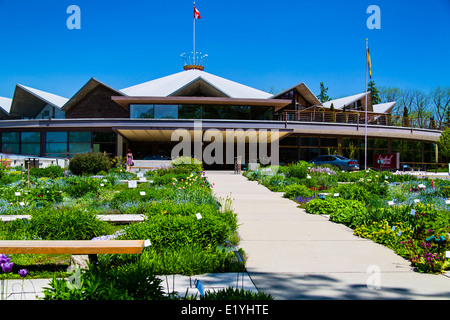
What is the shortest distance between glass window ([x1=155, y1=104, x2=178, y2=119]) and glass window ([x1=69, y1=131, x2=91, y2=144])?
285 inches

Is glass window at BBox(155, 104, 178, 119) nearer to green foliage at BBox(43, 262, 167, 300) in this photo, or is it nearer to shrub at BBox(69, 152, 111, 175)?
shrub at BBox(69, 152, 111, 175)

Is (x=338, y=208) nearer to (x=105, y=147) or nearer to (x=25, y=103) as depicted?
(x=105, y=147)

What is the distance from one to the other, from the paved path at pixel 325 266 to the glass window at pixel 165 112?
87.7 ft

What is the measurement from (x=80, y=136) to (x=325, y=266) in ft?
109

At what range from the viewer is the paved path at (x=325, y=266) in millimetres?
3594

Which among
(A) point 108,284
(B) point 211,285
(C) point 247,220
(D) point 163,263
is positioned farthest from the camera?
(C) point 247,220

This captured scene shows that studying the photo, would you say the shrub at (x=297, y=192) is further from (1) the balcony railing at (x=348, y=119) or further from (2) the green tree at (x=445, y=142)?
(2) the green tree at (x=445, y=142)

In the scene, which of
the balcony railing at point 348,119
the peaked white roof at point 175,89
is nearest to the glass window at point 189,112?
the peaked white roof at point 175,89

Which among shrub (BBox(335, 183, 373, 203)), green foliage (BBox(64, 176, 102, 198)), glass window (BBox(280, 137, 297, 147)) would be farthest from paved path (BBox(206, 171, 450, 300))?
glass window (BBox(280, 137, 297, 147))

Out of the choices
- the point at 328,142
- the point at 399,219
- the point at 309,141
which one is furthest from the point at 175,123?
the point at 399,219

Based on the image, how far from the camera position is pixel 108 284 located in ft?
9.12
